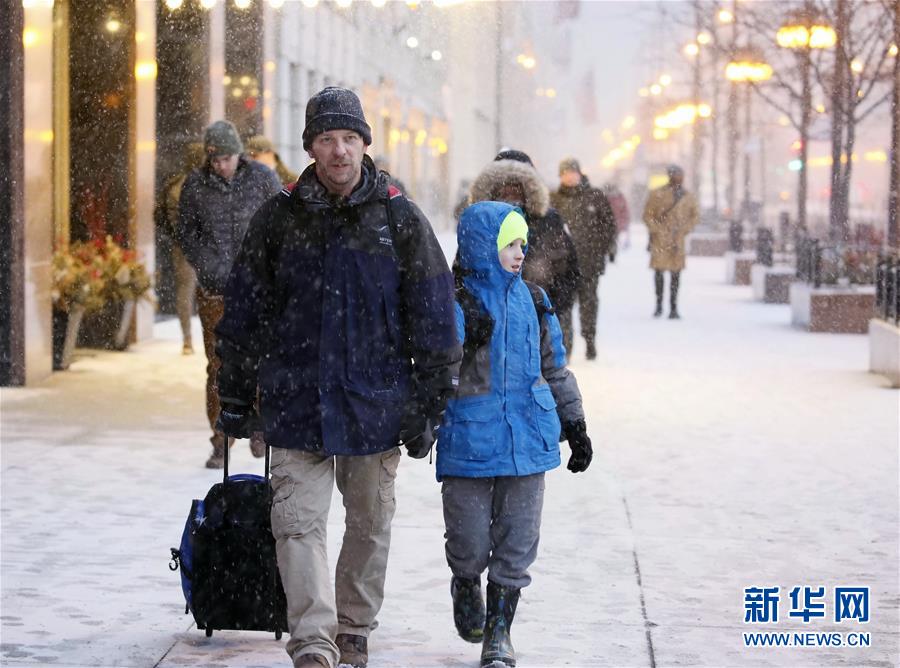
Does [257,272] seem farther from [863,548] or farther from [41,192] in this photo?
[41,192]

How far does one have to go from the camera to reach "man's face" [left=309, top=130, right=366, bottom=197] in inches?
202

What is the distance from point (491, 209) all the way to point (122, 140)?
38.6 ft

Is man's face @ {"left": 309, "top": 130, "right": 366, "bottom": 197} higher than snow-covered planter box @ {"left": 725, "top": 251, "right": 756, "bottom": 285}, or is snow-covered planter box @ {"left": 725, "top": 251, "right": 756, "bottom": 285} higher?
man's face @ {"left": 309, "top": 130, "right": 366, "bottom": 197}

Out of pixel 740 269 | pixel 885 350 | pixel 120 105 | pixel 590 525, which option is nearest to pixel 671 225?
pixel 885 350

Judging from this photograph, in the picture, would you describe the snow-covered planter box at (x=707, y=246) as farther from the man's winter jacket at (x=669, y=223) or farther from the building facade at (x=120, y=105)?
the man's winter jacket at (x=669, y=223)

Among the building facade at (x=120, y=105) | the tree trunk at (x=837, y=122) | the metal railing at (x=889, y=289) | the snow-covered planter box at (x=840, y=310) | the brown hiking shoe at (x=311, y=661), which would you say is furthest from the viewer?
the tree trunk at (x=837, y=122)

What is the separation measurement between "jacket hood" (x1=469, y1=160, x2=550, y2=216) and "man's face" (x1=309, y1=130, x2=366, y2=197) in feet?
8.54

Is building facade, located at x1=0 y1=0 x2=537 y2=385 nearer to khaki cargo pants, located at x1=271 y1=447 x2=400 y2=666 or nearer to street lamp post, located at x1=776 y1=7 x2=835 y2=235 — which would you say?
khaki cargo pants, located at x1=271 y1=447 x2=400 y2=666

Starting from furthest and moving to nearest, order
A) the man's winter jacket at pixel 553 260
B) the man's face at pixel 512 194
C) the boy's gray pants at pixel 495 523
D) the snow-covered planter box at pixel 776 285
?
the snow-covered planter box at pixel 776 285 < the man's winter jacket at pixel 553 260 < the man's face at pixel 512 194 < the boy's gray pants at pixel 495 523

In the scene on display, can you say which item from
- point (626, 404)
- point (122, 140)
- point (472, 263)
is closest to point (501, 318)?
point (472, 263)

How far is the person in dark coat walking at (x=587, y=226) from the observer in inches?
571

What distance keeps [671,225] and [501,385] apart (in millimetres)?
15980

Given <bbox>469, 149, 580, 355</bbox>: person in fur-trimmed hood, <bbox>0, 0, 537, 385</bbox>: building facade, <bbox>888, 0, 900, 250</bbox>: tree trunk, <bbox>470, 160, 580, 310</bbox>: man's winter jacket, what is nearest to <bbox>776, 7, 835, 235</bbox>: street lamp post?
<bbox>888, 0, 900, 250</bbox>: tree trunk

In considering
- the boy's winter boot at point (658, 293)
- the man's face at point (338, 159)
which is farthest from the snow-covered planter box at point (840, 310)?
the man's face at point (338, 159)
